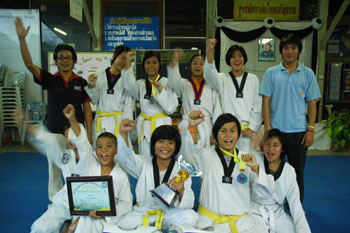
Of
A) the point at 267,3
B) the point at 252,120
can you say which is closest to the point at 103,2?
the point at 267,3

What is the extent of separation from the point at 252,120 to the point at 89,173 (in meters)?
1.64

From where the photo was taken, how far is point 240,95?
8.98ft

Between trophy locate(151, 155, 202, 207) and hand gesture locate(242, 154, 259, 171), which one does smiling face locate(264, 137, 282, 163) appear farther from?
trophy locate(151, 155, 202, 207)

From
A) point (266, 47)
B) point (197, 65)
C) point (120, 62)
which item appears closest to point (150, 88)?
point (120, 62)

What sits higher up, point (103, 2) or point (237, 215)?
point (103, 2)

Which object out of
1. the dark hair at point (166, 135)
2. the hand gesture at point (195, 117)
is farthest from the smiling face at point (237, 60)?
the dark hair at point (166, 135)

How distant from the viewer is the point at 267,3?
680 cm

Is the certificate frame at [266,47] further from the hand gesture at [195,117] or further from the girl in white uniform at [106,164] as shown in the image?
the girl in white uniform at [106,164]

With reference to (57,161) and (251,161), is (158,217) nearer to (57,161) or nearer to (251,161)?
(251,161)

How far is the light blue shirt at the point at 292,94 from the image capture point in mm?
2760

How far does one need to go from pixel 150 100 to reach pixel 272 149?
51.2 inches

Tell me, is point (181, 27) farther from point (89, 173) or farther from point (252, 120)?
point (89, 173)

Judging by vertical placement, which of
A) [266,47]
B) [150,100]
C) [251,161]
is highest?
[266,47]

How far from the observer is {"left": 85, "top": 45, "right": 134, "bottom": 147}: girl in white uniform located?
9.50 feet
